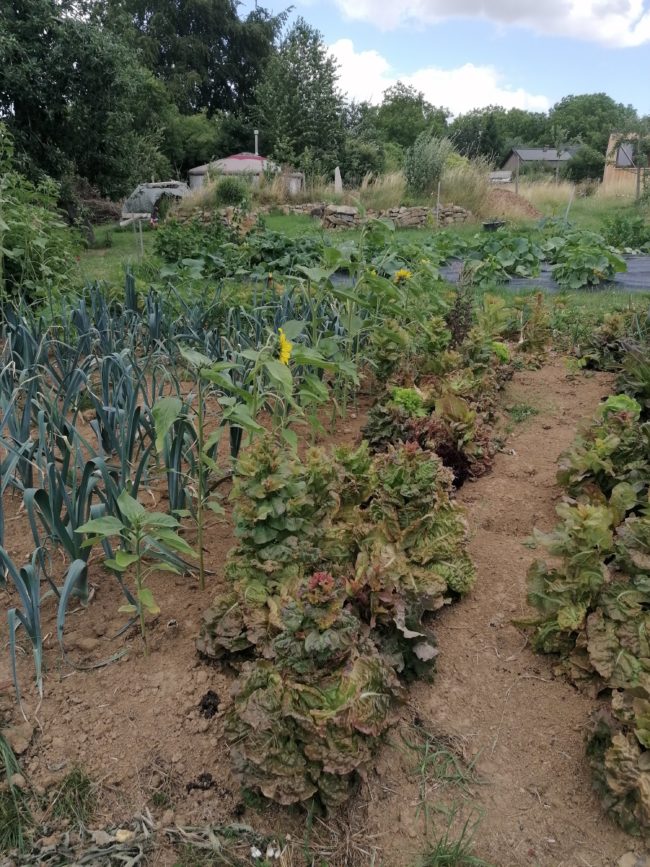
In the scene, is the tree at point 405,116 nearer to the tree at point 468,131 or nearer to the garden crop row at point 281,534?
the tree at point 468,131

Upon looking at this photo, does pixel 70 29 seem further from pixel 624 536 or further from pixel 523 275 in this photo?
pixel 624 536

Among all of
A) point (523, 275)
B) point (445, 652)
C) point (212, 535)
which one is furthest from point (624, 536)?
point (523, 275)

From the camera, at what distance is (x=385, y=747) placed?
1491 mm

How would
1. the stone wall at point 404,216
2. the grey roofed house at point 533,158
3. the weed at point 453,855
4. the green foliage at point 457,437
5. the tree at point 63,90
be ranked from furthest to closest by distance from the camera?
the grey roofed house at point 533,158 < the stone wall at point 404,216 < the tree at point 63,90 < the green foliage at point 457,437 < the weed at point 453,855

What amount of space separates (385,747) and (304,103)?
29295 millimetres

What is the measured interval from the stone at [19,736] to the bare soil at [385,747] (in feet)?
0.06

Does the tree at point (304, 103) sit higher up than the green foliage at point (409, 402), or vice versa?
the tree at point (304, 103)

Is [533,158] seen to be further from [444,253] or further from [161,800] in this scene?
[161,800]

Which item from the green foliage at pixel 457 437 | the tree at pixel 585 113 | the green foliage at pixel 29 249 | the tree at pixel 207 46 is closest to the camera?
the green foliage at pixel 457 437

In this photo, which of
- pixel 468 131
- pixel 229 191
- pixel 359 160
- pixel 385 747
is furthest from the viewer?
pixel 468 131

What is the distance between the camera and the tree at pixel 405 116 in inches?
1918

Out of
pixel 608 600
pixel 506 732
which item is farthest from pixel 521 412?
pixel 506 732

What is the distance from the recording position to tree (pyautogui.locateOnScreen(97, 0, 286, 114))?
109ft

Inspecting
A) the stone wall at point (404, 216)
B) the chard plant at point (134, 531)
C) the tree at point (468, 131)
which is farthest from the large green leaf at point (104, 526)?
the tree at point (468, 131)
